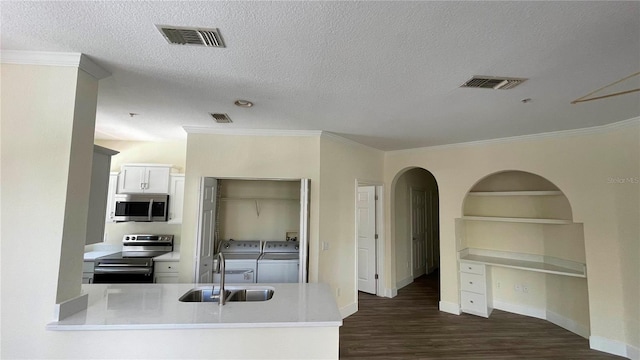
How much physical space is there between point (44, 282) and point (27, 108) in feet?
3.90

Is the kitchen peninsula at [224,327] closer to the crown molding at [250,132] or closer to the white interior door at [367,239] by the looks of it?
the crown molding at [250,132]

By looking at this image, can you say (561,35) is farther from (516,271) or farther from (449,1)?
(516,271)

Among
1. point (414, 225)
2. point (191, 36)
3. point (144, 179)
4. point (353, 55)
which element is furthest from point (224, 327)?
point (414, 225)

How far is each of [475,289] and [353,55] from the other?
13.0 feet

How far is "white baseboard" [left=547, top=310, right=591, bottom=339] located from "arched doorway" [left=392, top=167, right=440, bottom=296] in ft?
7.46

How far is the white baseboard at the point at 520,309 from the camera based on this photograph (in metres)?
4.17

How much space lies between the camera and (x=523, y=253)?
4348mm

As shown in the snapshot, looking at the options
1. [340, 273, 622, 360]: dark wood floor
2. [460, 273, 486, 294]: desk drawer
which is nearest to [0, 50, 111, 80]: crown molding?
[340, 273, 622, 360]: dark wood floor

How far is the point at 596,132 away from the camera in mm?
3430

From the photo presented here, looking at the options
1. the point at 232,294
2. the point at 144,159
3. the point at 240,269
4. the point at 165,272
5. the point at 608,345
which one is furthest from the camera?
the point at 144,159

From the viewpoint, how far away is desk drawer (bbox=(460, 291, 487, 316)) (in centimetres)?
414

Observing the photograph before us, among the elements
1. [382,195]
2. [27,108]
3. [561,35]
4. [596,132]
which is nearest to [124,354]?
[27,108]

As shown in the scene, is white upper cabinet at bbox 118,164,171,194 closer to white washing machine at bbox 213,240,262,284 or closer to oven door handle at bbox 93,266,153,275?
oven door handle at bbox 93,266,153,275

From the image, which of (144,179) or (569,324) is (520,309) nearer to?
(569,324)
